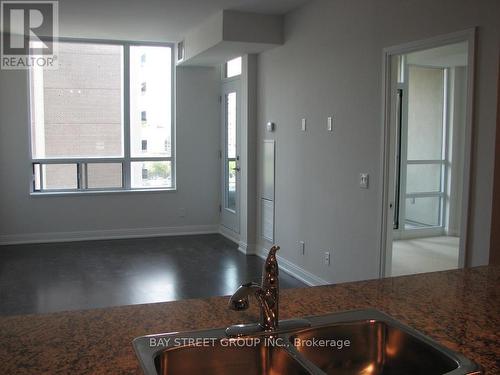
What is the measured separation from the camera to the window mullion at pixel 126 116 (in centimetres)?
727

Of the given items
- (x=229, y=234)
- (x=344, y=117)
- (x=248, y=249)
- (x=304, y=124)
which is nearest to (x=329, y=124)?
(x=344, y=117)

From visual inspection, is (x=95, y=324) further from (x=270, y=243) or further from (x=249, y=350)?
(x=270, y=243)

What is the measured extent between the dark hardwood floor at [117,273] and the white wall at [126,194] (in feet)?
1.08

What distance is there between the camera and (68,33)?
6641 millimetres

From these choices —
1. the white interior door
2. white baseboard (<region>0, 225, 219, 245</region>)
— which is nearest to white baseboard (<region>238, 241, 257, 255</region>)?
the white interior door

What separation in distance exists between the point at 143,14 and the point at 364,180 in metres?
3.08

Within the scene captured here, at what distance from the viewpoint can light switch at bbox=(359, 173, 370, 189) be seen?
4.12 m

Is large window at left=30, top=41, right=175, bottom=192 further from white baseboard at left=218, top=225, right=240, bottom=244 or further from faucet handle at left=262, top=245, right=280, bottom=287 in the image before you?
faucet handle at left=262, top=245, right=280, bottom=287

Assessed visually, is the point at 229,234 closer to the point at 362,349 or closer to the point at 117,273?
the point at 117,273

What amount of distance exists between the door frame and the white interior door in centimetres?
315

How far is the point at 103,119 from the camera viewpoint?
23.8 ft

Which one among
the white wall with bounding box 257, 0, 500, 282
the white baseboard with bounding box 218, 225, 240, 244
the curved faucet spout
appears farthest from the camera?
the white baseboard with bounding box 218, 225, 240, 244

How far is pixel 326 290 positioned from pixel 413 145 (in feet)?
19.4

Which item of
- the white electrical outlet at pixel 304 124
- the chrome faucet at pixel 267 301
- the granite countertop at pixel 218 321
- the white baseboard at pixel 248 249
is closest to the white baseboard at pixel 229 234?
the white baseboard at pixel 248 249
